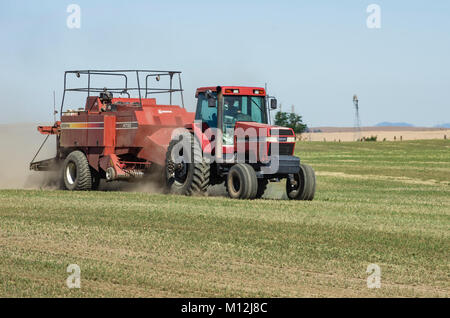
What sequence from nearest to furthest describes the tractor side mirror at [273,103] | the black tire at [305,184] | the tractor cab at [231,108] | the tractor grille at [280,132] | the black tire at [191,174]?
the tractor grille at [280,132] → the black tire at [305,184] → the tractor cab at [231,108] → the black tire at [191,174] → the tractor side mirror at [273,103]

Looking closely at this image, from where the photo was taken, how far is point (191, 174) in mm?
18281

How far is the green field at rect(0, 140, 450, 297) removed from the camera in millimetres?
8492

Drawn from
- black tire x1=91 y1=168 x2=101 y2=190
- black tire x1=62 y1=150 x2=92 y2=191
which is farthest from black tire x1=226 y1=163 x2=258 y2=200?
black tire x1=91 y1=168 x2=101 y2=190

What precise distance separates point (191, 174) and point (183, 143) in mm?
782

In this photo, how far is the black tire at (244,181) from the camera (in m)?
17.3

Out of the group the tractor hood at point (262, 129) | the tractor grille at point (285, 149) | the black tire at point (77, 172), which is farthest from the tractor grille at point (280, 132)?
the black tire at point (77, 172)

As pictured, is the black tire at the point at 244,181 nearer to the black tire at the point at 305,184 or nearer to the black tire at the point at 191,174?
the black tire at the point at 191,174

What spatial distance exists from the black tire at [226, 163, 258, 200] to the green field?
0.46 m

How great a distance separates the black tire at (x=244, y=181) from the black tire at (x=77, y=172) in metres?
4.88

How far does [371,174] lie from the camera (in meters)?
33.4

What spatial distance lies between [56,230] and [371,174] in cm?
2280

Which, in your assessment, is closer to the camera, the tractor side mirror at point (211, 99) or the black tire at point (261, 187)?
the tractor side mirror at point (211, 99)
